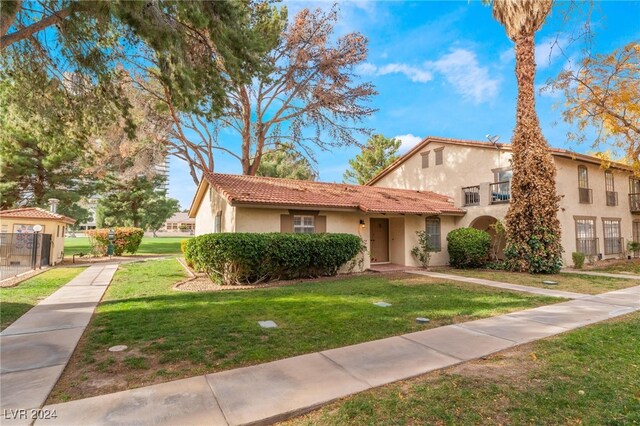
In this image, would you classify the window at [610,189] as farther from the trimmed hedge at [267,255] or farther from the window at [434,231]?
the trimmed hedge at [267,255]

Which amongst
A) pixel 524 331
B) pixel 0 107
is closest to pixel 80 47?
pixel 0 107

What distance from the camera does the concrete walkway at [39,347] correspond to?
3.54 metres

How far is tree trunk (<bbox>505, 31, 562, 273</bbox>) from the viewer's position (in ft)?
44.7

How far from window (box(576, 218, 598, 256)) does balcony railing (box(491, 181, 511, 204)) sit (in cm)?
441

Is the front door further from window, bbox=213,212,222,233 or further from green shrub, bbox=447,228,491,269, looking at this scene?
window, bbox=213,212,222,233

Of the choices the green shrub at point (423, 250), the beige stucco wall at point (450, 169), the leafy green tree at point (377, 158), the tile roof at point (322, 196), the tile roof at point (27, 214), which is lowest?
the green shrub at point (423, 250)

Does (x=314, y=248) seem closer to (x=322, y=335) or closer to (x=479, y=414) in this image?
(x=322, y=335)

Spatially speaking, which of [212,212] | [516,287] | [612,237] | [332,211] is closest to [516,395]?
[516,287]

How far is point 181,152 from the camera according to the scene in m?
21.1

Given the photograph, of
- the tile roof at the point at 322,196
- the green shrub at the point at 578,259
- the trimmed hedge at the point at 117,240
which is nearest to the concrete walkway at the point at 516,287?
the tile roof at the point at 322,196

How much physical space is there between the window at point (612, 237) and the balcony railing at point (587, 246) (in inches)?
56.6

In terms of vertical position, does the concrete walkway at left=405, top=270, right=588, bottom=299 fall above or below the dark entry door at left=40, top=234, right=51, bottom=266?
below

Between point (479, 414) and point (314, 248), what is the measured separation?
9.11 metres

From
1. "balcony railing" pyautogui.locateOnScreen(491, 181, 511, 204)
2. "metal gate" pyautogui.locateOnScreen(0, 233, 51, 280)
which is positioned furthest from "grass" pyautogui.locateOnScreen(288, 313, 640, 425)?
"metal gate" pyautogui.locateOnScreen(0, 233, 51, 280)
